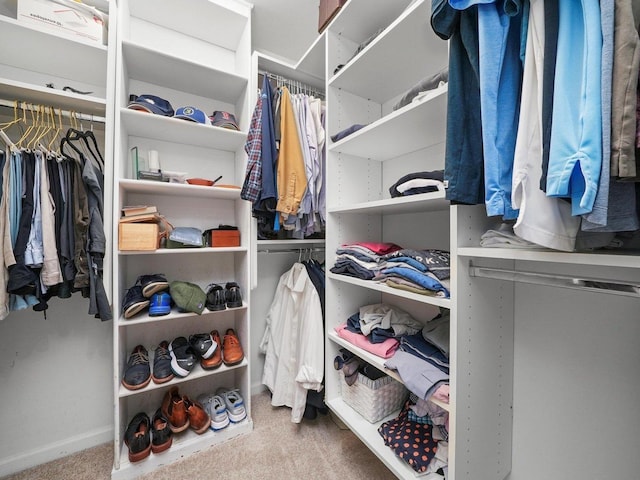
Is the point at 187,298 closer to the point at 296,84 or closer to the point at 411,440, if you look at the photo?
the point at 411,440

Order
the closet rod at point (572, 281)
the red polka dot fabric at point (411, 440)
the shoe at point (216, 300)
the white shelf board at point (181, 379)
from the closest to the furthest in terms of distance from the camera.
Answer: the closet rod at point (572, 281)
the red polka dot fabric at point (411, 440)
the white shelf board at point (181, 379)
the shoe at point (216, 300)

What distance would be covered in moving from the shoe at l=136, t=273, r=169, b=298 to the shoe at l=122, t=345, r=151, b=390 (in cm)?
35

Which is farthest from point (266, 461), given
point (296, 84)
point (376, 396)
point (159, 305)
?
point (296, 84)

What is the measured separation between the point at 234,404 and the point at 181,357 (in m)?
0.43

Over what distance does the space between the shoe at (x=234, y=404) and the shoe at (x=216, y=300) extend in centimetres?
59

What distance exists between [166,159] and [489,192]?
1.68m

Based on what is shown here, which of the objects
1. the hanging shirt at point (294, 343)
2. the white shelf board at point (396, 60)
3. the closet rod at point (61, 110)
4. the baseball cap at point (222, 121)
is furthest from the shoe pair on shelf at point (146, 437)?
the white shelf board at point (396, 60)

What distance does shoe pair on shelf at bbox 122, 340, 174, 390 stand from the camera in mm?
1265

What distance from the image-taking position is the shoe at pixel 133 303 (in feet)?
4.17

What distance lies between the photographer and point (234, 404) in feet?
5.01

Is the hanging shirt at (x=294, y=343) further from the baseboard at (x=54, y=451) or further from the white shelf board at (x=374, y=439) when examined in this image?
the baseboard at (x=54, y=451)

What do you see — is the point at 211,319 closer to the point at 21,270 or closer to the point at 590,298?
the point at 21,270

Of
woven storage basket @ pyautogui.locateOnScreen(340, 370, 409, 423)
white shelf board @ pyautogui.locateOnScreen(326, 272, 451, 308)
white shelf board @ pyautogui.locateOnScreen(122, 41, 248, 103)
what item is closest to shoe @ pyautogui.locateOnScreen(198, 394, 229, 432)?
woven storage basket @ pyautogui.locateOnScreen(340, 370, 409, 423)

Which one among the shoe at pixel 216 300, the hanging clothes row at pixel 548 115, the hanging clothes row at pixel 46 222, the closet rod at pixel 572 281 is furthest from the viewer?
the shoe at pixel 216 300
